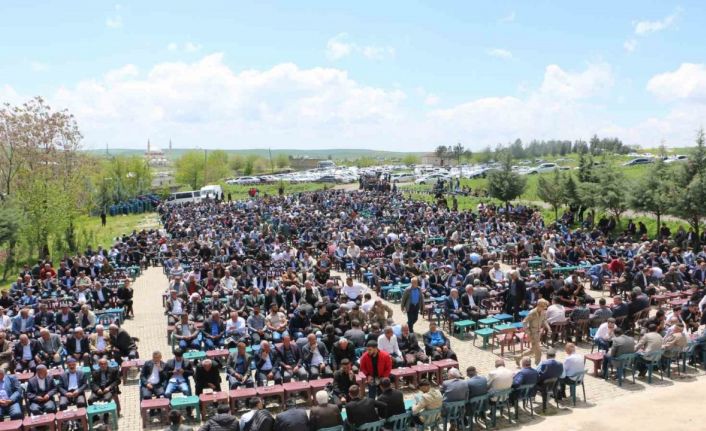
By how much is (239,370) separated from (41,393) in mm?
3174

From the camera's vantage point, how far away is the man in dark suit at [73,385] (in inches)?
364

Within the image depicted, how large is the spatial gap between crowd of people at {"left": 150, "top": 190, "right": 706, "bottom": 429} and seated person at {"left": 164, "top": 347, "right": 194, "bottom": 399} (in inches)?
0.7

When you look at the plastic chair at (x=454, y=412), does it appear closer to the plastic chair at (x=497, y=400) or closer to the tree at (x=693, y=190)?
the plastic chair at (x=497, y=400)

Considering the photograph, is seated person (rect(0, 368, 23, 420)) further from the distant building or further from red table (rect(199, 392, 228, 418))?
the distant building

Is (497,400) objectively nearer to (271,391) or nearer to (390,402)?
(390,402)

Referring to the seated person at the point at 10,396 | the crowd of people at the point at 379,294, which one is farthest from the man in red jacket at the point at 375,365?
the seated person at the point at 10,396

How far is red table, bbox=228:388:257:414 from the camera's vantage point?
916 cm

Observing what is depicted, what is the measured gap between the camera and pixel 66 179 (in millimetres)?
34062


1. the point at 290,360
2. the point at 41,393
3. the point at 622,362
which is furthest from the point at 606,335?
the point at 41,393

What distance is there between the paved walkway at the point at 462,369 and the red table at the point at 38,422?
1201 mm

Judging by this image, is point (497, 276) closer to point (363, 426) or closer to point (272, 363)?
point (272, 363)

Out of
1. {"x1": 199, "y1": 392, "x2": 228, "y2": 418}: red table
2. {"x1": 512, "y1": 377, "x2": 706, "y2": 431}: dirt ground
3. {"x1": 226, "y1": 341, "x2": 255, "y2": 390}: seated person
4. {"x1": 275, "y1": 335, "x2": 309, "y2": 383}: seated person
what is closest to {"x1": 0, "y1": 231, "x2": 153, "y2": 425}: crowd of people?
{"x1": 199, "y1": 392, "x2": 228, "y2": 418}: red table

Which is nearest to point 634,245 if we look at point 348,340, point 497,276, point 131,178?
point 497,276

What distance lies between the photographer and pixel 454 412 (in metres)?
8.62
